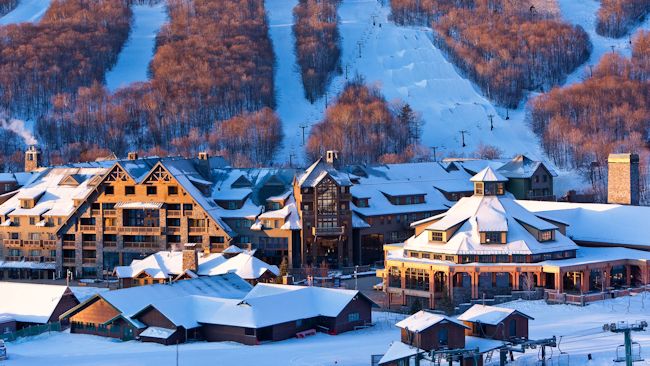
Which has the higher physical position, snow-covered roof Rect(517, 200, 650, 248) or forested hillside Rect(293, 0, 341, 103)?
forested hillside Rect(293, 0, 341, 103)

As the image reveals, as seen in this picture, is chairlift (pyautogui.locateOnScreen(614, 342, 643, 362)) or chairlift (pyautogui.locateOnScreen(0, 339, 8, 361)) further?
chairlift (pyautogui.locateOnScreen(0, 339, 8, 361))

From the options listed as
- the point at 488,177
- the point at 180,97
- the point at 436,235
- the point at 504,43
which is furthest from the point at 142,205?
the point at 504,43

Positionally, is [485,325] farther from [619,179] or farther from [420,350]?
[619,179]

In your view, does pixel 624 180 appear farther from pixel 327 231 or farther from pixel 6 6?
pixel 6 6

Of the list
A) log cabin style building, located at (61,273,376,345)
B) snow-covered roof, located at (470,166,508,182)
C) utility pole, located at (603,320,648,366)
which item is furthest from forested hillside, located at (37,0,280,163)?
utility pole, located at (603,320,648,366)

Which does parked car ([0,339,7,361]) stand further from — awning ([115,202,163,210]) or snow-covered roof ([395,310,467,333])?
awning ([115,202,163,210])
